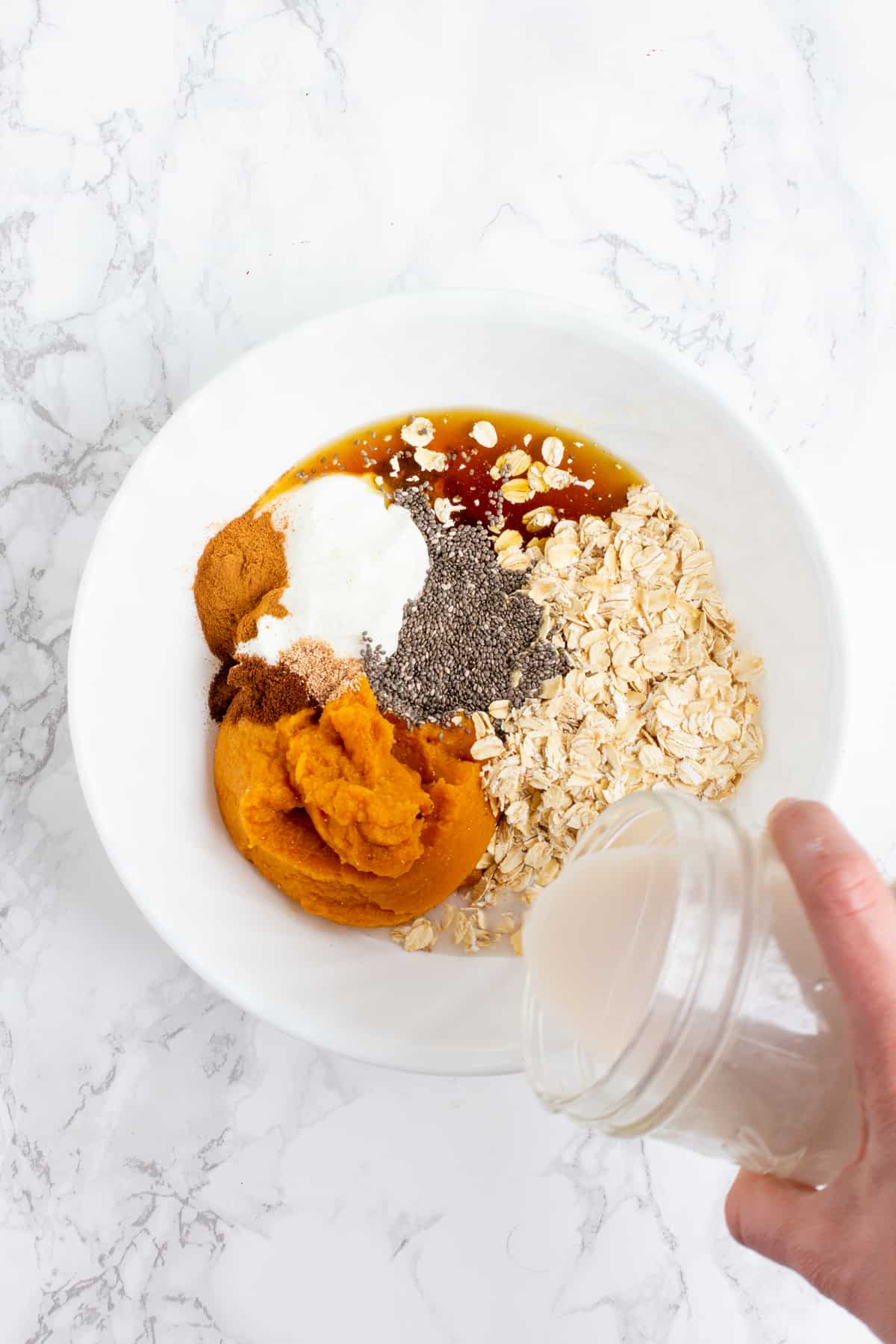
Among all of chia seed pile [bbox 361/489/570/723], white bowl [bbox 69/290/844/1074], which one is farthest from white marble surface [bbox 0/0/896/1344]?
chia seed pile [bbox 361/489/570/723]

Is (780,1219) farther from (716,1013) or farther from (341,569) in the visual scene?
(341,569)

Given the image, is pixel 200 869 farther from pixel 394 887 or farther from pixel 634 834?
pixel 634 834

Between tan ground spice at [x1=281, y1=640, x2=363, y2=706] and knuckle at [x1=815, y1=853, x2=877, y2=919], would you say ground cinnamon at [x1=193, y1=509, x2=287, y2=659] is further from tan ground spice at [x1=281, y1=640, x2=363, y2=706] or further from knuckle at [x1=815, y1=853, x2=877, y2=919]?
knuckle at [x1=815, y1=853, x2=877, y2=919]

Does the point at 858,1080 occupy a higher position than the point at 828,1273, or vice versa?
the point at 858,1080

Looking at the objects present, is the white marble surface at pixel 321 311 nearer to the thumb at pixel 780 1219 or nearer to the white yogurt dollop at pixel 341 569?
the white yogurt dollop at pixel 341 569

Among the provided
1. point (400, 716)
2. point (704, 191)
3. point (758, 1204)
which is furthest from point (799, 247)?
point (758, 1204)

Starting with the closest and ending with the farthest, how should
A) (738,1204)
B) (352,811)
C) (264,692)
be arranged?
(738,1204), (352,811), (264,692)

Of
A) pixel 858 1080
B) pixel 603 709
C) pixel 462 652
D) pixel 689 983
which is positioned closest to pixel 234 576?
pixel 462 652
